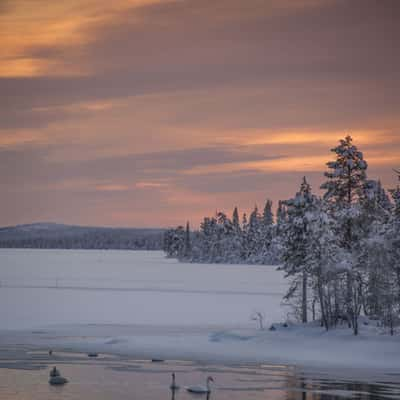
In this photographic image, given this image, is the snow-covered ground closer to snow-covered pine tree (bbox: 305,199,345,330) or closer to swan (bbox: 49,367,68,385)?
snow-covered pine tree (bbox: 305,199,345,330)

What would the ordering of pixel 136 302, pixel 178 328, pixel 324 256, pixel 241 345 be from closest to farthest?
pixel 241 345 → pixel 324 256 → pixel 178 328 → pixel 136 302

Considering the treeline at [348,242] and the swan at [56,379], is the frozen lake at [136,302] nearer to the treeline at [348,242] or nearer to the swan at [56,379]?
the treeline at [348,242]

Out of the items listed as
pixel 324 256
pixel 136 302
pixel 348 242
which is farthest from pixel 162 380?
pixel 136 302

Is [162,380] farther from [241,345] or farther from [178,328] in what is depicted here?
[178,328]

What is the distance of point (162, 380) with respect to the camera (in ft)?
119

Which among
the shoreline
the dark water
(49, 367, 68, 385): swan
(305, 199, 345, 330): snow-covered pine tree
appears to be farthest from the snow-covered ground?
(49, 367, 68, 385): swan

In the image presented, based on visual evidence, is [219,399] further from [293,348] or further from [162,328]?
[162,328]

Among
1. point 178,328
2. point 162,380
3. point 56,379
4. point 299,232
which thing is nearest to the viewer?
point 56,379

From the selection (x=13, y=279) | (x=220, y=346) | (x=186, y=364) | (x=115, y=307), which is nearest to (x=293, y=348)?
(x=220, y=346)

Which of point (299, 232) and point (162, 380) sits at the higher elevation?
point (299, 232)

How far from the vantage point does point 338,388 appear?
35562mm

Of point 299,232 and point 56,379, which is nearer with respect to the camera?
point 56,379

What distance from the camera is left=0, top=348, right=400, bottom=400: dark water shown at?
32.9 metres

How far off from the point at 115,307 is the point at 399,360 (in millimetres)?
36645
